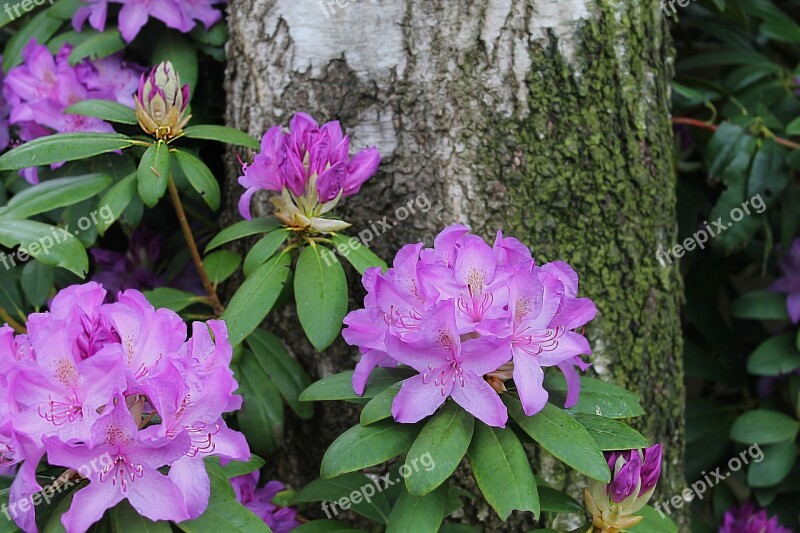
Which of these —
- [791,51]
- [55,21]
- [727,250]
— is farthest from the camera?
[791,51]

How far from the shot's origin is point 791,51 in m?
2.51

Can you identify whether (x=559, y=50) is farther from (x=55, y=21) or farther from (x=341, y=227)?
(x=55, y=21)

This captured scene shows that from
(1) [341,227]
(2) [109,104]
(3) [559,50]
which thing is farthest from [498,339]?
(2) [109,104]

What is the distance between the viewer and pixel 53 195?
133cm

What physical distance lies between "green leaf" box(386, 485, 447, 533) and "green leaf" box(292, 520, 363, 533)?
0.63ft

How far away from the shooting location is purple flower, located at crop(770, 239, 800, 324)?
1931mm

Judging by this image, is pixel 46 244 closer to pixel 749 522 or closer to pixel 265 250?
pixel 265 250

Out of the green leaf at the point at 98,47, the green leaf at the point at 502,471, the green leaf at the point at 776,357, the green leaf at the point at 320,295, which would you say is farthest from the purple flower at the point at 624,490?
the green leaf at the point at 98,47

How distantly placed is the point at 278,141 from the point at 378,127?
0.81 ft

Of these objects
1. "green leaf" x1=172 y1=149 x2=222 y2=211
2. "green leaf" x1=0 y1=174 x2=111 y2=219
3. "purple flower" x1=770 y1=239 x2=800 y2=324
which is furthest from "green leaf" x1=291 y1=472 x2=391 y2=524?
"purple flower" x1=770 y1=239 x2=800 y2=324

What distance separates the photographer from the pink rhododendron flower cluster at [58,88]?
1573 millimetres

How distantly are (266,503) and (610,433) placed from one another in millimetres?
589

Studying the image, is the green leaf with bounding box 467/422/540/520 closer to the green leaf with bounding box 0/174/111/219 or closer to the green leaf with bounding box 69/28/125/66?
the green leaf with bounding box 0/174/111/219

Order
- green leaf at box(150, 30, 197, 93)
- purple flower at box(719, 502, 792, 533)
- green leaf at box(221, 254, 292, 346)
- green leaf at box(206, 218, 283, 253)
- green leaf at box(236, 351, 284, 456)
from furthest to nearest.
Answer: purple flower at box(719, 502, 792, 533) → green leaf at box(150, 30, 197, 93) → green leaf at box(236, 351, 284, 456) → green leaf at box(206, 218, 283, 253) → green leaf at box(221, 254, 292, 346)
